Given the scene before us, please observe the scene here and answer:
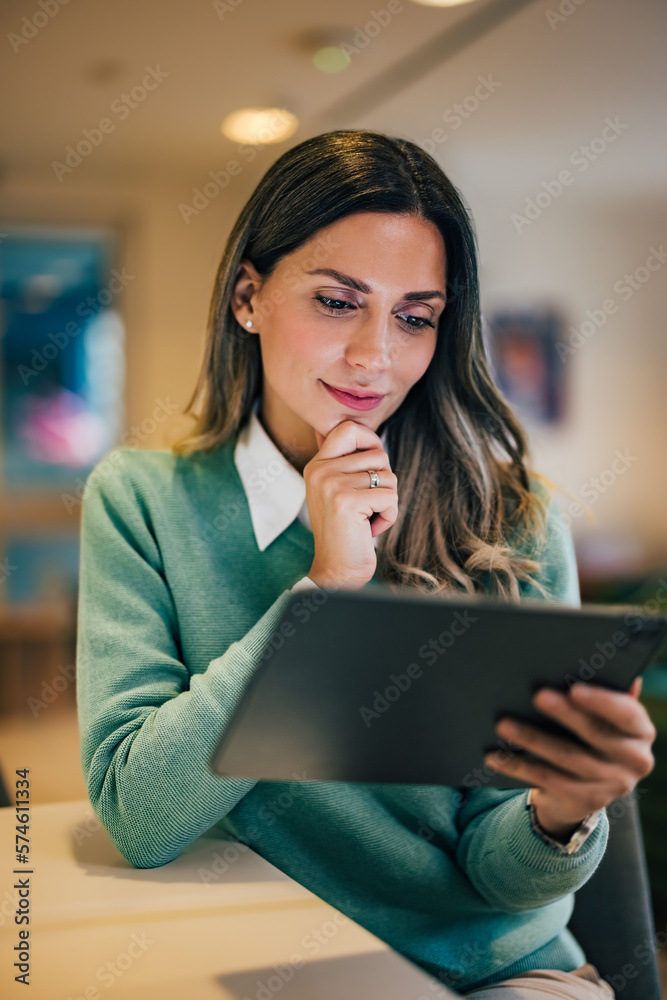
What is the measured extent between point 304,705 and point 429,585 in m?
0.52

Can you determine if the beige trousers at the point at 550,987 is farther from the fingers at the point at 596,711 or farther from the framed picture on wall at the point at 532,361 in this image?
the framed picture on wall at the point at 532,361

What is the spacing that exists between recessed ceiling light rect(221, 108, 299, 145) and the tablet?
158 inches

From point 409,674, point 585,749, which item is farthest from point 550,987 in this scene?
point 409,674

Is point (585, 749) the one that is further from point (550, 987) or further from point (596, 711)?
point (550, 987)

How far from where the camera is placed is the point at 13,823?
1.11 m

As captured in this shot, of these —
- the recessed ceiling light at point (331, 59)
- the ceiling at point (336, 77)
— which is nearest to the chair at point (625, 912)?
the ceiling at point (336, 77)

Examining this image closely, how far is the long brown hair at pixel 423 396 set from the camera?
3.81ft

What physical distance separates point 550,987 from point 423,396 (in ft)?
2.51

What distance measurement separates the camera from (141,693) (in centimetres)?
103

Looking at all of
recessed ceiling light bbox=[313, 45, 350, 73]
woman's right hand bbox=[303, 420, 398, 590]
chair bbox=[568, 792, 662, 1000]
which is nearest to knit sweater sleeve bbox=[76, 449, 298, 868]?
woman's right hand bbox=[303, 420, 398, 590]

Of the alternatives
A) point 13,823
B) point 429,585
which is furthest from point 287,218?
point 13,823

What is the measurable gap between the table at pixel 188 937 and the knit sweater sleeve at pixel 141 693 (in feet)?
0.17

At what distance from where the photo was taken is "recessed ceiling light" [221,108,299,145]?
14.2ft

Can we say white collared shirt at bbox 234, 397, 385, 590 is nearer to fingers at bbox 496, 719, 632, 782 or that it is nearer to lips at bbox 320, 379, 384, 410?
lips at bbox 320, 379, 384, 410
